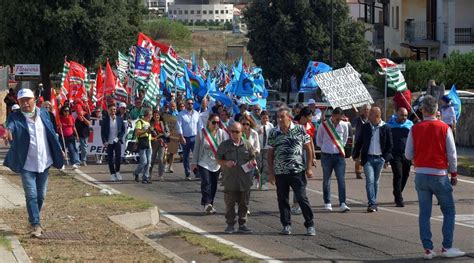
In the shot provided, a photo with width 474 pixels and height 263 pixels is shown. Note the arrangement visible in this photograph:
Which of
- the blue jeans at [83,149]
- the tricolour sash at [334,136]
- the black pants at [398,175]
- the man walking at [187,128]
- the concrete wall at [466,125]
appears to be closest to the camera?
the tricolour sash at [334,136]

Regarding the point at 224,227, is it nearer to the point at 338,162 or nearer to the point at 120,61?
the point at 338,162

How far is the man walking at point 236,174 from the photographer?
14.5 metres

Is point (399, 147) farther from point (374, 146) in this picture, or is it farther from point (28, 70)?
point (28, 70)

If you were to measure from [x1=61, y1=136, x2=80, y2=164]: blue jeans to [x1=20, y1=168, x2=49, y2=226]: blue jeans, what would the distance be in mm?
13450

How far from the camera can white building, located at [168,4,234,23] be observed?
524ft

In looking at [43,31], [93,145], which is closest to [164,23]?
[43,31]

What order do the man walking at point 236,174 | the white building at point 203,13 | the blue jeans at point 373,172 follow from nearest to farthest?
the man walking at point 236,174 → the blue jeans at point 373,172 → the white building at point 203,13

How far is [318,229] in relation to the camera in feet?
48.8

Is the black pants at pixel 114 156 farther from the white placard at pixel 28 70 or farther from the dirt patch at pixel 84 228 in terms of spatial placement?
the white placard at pixel 28 70

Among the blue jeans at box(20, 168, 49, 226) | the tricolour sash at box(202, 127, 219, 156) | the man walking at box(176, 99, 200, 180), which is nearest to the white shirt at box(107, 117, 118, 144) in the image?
the man walking at box(176, 99, 200, 180)

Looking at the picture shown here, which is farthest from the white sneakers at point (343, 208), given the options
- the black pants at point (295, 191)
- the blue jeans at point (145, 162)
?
the blue jeans at point (145, 162)

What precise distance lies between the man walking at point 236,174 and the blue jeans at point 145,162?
25.0 ft

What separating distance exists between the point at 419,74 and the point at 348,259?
34213mm

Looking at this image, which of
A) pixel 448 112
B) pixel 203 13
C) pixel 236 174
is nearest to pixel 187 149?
pixel 448 112
